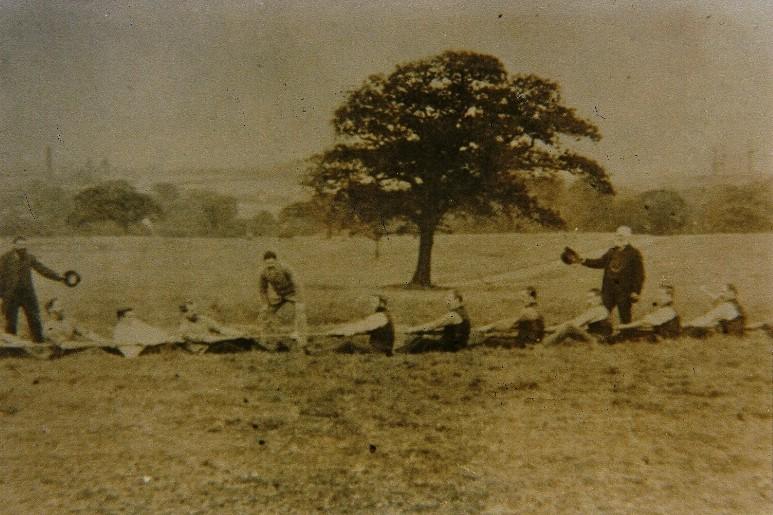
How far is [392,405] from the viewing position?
474 cm

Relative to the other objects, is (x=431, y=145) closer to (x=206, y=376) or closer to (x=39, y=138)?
(x=206, y=376)

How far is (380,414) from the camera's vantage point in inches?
185

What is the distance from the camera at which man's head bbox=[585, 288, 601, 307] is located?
512 centimetres

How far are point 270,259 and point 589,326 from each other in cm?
269

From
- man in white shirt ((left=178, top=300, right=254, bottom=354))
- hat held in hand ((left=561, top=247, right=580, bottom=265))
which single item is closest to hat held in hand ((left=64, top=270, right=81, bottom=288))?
man in white shirt ((left=178, top=300, right=254, bottom=354))

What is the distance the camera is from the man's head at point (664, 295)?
514cm

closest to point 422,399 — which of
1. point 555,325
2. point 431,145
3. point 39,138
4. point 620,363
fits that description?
point 555,325

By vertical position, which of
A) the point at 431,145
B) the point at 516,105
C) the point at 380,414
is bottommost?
the point at 380,414

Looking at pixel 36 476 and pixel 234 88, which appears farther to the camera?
pixel 234 88

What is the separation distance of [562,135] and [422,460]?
2.83 m

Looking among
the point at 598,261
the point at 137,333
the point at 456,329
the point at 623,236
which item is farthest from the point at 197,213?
the point at 623,236

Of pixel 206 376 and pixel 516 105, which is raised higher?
pixel 516 105

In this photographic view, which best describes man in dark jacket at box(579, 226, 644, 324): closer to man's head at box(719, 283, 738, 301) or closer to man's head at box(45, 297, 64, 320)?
man's head at box(719, 283, 738, 301)

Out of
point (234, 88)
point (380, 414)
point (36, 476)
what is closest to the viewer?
point (36, 476)
